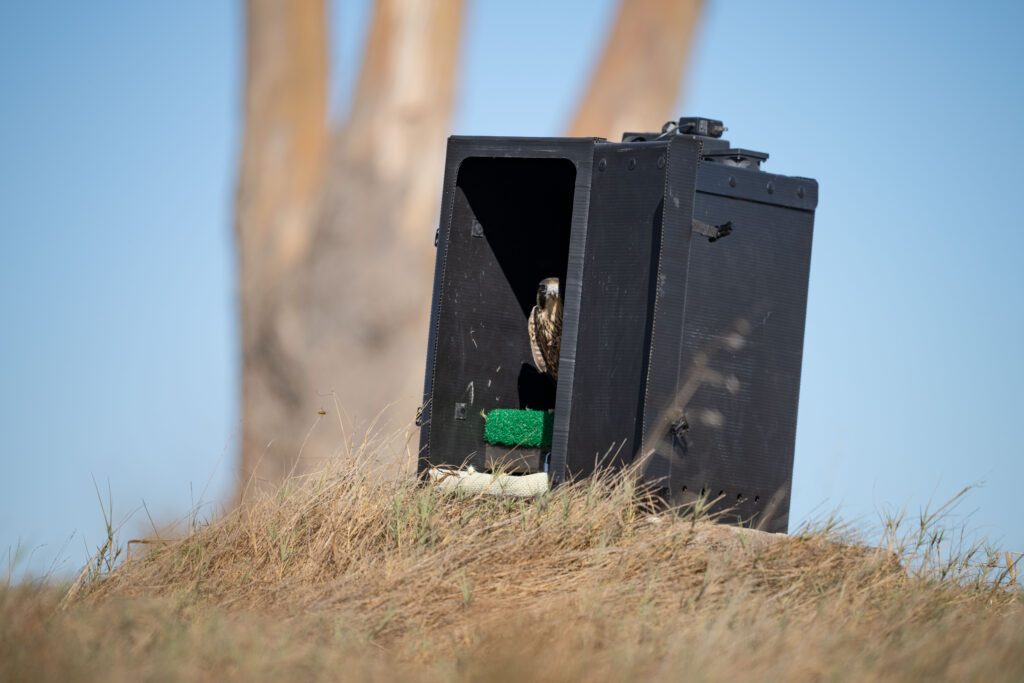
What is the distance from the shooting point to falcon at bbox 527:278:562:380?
392cm

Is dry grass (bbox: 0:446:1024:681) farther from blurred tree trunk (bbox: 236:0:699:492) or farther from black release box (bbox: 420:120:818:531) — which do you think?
blurred tree trunk (bbox: 236:0:699:492)

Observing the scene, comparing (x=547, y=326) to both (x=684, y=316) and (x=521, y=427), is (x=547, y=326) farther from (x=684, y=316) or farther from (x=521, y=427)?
(x=684, y=316)

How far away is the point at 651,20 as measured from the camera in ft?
25.9

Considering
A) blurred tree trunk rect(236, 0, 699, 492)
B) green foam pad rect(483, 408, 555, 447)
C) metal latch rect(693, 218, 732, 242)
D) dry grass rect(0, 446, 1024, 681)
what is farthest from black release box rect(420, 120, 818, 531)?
blurred tree trunk rect(236, 0, 699, 492)

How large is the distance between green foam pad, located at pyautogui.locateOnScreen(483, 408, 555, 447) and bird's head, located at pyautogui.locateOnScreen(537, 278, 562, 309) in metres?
0.41

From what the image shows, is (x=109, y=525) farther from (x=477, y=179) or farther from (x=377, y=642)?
(x=477, y=179)

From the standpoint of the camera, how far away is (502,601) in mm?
2635

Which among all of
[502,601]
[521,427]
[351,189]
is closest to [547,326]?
[521,427]

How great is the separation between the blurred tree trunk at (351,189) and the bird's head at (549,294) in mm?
3995

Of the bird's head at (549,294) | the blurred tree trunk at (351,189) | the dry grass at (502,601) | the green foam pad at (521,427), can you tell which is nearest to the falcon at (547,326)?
the bird's head at (549,294)

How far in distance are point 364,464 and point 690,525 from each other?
1.05 m

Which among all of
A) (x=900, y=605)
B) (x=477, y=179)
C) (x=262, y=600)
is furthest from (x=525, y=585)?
(x=477, y=179)

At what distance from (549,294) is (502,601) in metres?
1.52

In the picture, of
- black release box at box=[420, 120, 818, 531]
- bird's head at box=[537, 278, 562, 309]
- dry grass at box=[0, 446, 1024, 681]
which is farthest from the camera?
bird's head at box=[537, 278, 562, 309]
